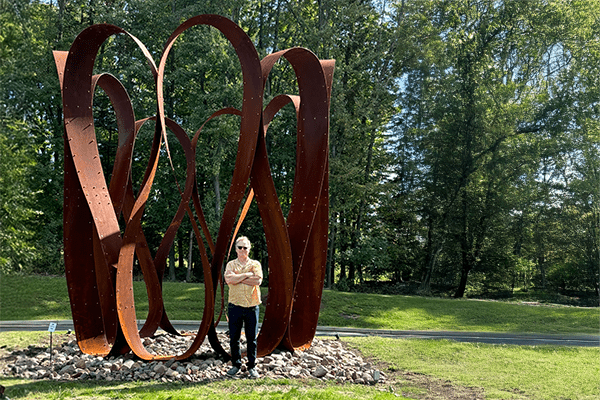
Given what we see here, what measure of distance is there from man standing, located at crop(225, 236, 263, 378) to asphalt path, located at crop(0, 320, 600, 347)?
542 cm

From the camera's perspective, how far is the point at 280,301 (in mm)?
7957

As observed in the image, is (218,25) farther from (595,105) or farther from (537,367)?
(595,105)

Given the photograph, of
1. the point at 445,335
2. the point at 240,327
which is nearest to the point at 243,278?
the point at 240,327

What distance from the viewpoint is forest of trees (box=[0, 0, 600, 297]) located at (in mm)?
22828

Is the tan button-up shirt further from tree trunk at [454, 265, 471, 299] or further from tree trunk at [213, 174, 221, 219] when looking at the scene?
tree trunk at [454, 265, 471, 299]

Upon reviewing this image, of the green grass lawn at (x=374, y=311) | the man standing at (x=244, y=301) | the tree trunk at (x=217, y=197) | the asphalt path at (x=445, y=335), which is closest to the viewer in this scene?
the man standing at (x=244, y=301)

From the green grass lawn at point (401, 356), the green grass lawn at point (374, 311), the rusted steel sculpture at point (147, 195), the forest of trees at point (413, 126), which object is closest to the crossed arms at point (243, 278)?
the rusted steel sculpture at point (147, 195)

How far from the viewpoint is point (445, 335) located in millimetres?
13703

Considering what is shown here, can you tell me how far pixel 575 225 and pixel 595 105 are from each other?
227 inches

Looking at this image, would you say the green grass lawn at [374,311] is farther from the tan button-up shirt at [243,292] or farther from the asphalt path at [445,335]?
the tan button-up shirt at [243,292]

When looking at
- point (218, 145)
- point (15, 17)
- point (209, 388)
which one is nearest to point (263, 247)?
point (218, 145)

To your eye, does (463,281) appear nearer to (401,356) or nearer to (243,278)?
(401,356)

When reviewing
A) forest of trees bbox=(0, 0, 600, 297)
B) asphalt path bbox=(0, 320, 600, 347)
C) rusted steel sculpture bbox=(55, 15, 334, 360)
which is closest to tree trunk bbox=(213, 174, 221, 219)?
forest of trees bbox=(0, 0, 600, 297)

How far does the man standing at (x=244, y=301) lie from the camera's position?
678cm
